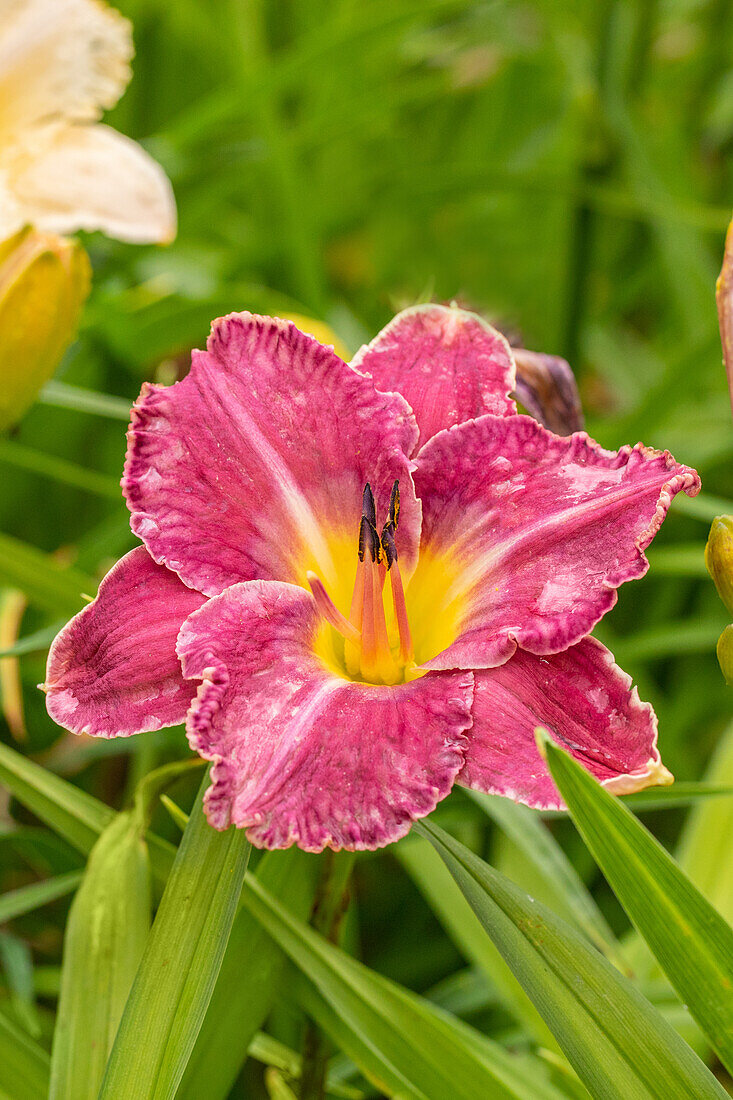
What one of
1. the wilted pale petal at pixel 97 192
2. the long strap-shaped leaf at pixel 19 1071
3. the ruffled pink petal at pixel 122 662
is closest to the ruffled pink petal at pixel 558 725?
the ruffled pink petal at pixel 122 662

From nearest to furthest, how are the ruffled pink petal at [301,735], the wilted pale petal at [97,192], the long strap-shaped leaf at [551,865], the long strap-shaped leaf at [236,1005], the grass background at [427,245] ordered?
1. the ruffled pink petal at [301,735]
2. the long strap-shaped leaf at [236,1005]
3. the long strap-shaped leaf at [551,865]
4. the wilted pale petal at [97,192]
5. the grass background at [427,245]

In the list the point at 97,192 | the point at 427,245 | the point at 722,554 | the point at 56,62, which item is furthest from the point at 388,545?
the point at 427,245

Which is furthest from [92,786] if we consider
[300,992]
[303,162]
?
[303,162]

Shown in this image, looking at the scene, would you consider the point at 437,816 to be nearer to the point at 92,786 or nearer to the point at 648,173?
the point at 92,786

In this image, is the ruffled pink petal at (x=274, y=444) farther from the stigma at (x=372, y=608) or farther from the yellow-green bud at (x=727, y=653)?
the yellow-green bud at (x=727, y=653)

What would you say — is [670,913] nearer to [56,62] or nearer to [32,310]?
[32,310]

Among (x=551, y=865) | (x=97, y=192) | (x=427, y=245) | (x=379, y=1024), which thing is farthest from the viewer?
(x=427, y=245)
